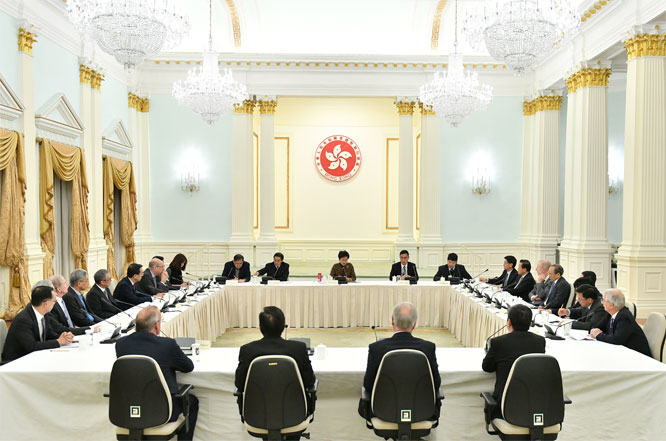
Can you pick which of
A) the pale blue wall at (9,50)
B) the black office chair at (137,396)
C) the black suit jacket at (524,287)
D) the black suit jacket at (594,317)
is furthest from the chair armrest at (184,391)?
the pale blue wall at (9,50)

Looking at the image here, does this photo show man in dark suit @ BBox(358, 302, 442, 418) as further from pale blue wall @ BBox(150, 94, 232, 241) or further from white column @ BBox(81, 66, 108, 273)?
pale blue wall @ BBox(150, 94, 232, 241)

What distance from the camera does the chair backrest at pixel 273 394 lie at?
2.99 meters

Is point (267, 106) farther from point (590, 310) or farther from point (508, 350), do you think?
point (508, 350)

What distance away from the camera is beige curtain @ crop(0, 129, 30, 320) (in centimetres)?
675

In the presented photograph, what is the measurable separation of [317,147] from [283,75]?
3.08m

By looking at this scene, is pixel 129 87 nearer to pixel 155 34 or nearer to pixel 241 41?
pixel 241 41

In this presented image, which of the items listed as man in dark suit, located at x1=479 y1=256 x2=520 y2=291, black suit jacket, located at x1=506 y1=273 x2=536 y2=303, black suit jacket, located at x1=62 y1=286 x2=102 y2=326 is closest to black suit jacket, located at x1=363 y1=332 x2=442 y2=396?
black suit jacket, located at x1=62 y1=286 x2=102 y2=326

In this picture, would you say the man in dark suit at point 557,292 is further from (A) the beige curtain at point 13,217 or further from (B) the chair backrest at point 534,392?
(A) the beige curtain at point 13,217

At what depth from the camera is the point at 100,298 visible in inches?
226

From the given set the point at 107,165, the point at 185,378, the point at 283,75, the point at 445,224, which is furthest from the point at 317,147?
the point at 185,378

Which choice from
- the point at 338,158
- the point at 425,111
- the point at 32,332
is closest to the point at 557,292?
the point at 32,332

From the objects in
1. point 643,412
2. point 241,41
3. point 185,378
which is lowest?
point 643,412

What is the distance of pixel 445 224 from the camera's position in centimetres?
1261

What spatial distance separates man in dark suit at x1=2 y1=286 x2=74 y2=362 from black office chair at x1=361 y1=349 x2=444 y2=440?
264cm
